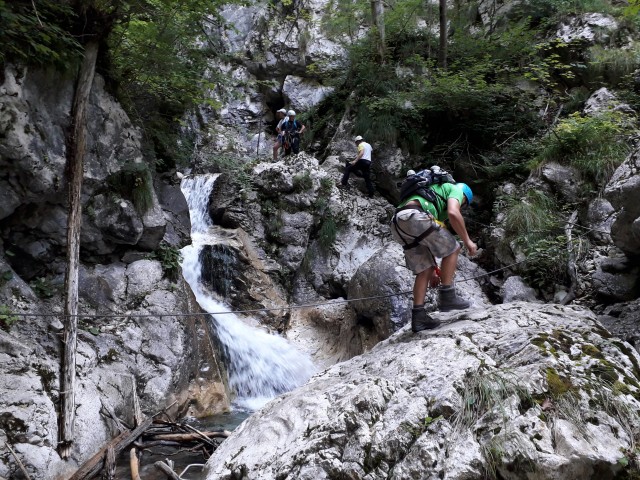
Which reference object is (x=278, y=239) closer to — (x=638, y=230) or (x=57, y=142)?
(x=57, y=142)

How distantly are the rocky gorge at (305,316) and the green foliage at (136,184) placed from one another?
3 centimetres

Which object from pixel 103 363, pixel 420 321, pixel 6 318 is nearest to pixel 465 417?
pixel 420 321

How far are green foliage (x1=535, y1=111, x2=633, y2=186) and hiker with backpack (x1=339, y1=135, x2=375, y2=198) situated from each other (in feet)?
12.1

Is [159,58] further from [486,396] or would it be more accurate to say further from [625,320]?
[625,320]

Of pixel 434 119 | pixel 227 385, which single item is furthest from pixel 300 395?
pixel 434 119

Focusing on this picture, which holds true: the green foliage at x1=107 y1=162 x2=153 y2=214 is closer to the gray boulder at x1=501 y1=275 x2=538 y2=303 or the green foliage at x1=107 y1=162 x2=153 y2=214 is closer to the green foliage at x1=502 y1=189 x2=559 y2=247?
the gray boulder at x1=501 y1=275 x2=538 y2=303

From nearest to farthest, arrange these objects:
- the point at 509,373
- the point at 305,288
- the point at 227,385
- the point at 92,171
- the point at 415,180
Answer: the point at 509,373, the point at 415,180, the point at 92,171, the point at 227,385, the point at 305,288

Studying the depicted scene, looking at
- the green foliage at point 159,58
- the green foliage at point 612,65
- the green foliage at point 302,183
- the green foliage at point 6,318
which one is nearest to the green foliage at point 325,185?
the green foliage at point 302,183

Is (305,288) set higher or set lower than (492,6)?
lower

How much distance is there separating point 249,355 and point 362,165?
17.4 ft

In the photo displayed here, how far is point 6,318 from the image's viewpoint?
5.20 metres

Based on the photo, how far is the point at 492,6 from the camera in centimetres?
1334

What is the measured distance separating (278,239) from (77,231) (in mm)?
5512

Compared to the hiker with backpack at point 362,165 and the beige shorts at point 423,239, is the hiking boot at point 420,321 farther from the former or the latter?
the hiker with backpack at point 362,165
